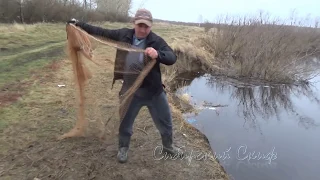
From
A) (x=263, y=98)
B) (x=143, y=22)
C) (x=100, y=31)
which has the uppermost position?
(x=143, y=22)

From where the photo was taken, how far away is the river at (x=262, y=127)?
6461mm

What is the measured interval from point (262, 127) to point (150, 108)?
5.91 meters

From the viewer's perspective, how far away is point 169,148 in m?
4.62

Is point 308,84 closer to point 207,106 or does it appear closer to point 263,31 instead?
point 263,31

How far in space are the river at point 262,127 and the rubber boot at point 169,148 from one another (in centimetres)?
155

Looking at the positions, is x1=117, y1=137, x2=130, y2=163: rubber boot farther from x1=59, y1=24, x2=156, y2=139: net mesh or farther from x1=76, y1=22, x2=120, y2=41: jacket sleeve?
x1=76, y1=22, x2=120, y2=41: jacket sleeve

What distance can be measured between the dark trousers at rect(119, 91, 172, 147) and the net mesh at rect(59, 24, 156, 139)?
80 mm

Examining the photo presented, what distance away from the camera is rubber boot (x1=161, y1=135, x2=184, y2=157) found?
449 centimetres

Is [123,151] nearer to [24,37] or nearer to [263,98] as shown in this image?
[263,98]

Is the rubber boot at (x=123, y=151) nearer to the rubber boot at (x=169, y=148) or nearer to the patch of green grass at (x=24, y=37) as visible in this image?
the rubber boot at (x=169, y=148)

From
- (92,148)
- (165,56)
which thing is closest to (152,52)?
(165,56)

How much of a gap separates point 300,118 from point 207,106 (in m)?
3.15

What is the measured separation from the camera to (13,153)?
440 cm

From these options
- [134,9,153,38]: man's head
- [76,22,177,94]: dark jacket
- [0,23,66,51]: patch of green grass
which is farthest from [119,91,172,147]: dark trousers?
[0,23,66,51]: patch of green grass
